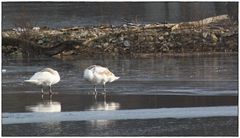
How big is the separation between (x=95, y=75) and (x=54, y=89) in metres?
1.07

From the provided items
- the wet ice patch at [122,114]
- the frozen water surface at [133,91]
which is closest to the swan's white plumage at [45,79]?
the frozen water surface at [133,91]

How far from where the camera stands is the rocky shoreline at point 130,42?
84.4 ft

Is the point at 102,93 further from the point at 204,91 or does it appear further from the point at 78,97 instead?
the point at 204,91

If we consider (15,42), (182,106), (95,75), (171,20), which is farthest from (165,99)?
(171,20)

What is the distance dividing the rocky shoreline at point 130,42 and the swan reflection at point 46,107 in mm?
11373

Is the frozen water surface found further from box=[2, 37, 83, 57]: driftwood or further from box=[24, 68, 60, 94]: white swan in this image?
box=[2, 37, 83, 57]: driftwood

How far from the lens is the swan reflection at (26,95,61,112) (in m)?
12.9

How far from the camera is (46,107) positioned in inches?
529

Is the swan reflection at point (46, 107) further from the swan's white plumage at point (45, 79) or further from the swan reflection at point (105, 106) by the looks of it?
the swan's white plumage at point (45, 79)

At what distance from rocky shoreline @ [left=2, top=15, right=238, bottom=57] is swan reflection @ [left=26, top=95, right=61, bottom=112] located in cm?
1137

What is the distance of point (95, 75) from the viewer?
52.5 feet

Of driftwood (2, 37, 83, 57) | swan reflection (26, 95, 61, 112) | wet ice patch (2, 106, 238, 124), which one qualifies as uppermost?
driftwood (2, 37, 83, 57)

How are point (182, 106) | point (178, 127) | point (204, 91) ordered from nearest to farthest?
1. point (178, 127)
2. point (182, 106)
3. point (204, 91)

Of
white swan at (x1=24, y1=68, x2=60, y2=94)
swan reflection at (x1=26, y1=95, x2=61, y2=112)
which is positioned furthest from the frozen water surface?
white swan at (x1=24, y1=68, x2=60, y2=94)
